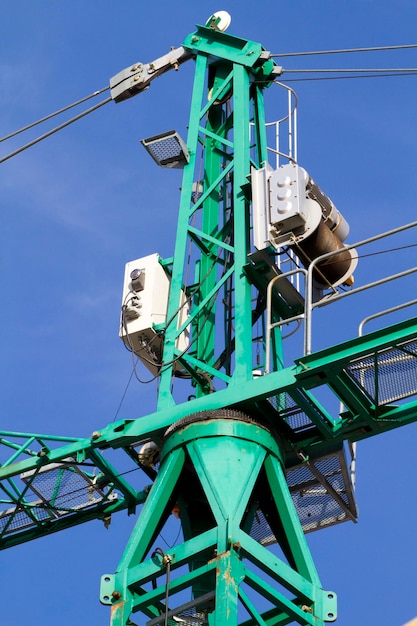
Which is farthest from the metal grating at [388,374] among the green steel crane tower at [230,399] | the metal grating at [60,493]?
the metal grating at [60,493]

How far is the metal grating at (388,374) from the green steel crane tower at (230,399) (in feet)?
0.08

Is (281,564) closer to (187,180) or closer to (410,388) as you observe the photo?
(410,388)

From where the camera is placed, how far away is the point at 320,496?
80.2 ft

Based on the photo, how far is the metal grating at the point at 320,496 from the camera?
76.5 ft

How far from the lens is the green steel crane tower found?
20250 mm

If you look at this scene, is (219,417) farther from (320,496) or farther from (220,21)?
(220,21)

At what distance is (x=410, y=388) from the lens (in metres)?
21.4

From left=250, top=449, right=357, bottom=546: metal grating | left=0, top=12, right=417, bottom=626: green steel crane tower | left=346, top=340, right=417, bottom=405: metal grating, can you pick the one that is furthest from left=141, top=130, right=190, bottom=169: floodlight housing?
left=346, top=340, right=417, bottom=405: metal grating

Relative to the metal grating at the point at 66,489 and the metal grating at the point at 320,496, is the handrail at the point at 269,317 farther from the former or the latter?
the metal grating at the point at 66,489

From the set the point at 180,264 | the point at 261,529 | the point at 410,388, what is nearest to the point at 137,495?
the point at 261,529

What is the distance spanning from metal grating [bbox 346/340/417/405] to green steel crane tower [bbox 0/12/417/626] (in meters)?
0.02

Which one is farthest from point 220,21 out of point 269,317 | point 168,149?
point 269,317

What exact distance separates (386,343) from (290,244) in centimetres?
368

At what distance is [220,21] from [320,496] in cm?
938
